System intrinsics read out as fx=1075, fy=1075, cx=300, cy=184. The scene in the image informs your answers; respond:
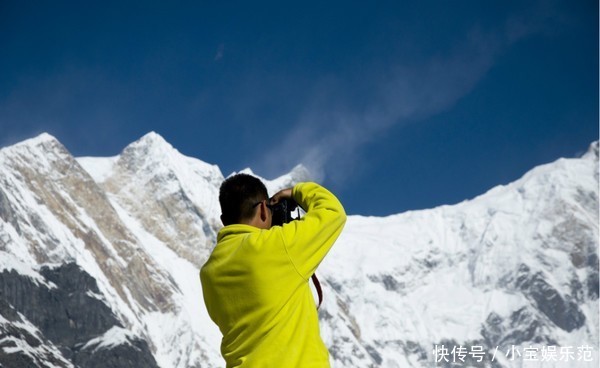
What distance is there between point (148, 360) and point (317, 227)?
180223 millimetres

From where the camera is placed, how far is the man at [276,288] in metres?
5.23

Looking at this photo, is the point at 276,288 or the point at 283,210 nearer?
the point at 276,288

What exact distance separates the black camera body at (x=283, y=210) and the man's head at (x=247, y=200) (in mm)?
51

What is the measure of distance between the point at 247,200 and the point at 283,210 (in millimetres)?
199

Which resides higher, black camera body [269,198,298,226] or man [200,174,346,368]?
black camera body [269,198,298,226]

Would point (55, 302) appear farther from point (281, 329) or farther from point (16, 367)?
point (281, 329)

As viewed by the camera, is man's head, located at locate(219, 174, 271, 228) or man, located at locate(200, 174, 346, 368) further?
man's head, located at locate(219, 174, 271, 228)

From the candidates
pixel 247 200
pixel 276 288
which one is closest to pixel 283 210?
pixel 247 200

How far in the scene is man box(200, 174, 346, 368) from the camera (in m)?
5.23

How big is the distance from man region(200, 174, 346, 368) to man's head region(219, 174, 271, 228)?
0.11 m

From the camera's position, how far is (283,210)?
5.69 meters

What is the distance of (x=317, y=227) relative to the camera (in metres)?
5.32

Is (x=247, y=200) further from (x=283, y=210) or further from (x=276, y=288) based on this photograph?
(x=276, y=288)

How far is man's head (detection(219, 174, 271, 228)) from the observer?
5650mm
